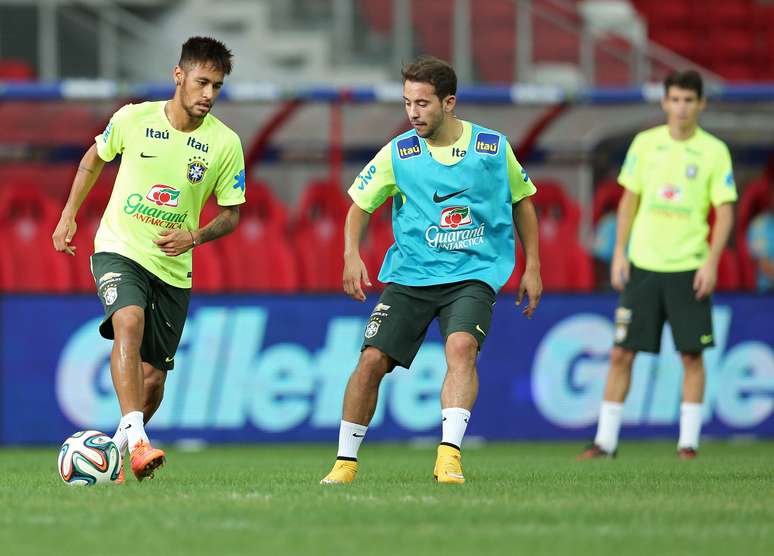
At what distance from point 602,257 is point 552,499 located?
7826mm

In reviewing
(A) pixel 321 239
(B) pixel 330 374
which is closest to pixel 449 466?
(B) pixel 330 374

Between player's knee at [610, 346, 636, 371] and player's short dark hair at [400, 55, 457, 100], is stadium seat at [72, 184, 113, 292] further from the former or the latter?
player's short dark hair at [400, 55, 457, 100]

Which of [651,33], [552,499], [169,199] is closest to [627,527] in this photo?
[552,499]

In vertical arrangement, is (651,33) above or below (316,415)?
above

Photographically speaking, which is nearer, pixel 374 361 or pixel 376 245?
pixel 374 361

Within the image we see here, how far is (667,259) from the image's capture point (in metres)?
9.58

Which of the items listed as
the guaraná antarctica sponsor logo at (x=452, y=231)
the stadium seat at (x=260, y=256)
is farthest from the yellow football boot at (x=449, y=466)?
the stadium seat at (x=260, y=256)

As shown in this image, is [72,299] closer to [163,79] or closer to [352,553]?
[163,79]

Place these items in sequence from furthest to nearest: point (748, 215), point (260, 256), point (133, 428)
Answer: point (748, 215), point (260, 256), point (133, 428)

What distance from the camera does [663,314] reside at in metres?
9.66

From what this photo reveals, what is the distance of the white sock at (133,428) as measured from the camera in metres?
6.67

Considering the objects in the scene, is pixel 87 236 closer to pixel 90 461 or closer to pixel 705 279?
pixel 705 279

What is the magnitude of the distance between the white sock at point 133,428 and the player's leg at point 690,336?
3928 millimetres

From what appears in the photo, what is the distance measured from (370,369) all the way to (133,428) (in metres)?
1.05
